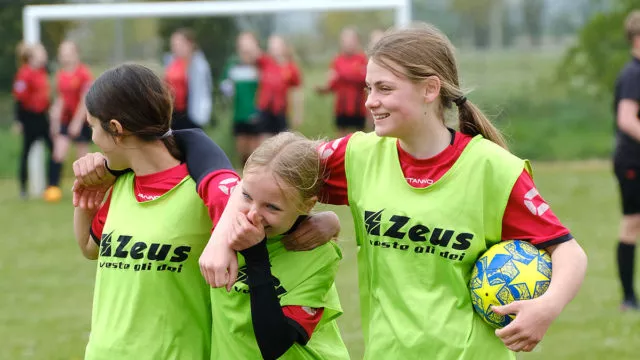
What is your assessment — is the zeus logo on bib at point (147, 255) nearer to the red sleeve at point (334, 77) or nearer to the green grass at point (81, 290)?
the green grass at point (81, 290)

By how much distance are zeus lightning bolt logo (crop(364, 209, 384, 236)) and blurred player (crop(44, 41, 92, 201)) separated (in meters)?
12.2

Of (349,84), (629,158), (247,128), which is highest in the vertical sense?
(629,158)

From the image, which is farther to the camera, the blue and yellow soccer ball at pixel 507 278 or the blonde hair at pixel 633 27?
the blonde hair at pixel 633 27

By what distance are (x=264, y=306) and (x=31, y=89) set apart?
12632 millimetres

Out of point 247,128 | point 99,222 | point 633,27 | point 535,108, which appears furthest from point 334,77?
point 99,222

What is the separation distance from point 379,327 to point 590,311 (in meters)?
4.88


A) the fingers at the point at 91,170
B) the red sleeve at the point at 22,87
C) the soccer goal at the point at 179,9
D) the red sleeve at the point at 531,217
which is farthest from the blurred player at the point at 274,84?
the red sleeve at the point at 531,217

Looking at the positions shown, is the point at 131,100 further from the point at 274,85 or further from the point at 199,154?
the point at 274,85

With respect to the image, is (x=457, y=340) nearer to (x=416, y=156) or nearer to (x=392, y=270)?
(x=392, y=270)

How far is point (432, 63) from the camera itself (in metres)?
3.19

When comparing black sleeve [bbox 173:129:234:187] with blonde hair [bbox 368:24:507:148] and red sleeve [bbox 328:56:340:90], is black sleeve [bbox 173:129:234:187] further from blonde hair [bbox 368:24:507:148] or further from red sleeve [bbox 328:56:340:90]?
red sleeve [bbox 328:56:340:90]

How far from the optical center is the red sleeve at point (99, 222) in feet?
11.7

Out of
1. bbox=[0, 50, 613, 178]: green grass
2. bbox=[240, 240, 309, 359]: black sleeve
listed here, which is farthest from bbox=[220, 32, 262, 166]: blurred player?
bbox=[240, 240, 309, 359]: black sleeve

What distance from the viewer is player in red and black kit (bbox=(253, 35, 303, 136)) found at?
15812 millimetres
